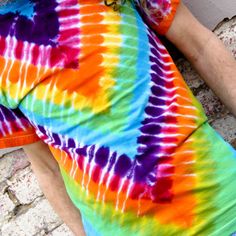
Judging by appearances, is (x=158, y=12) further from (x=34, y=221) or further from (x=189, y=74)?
(x=34, y=221)

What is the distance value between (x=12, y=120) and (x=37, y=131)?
7 cm

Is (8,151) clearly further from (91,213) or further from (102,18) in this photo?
(102,18)

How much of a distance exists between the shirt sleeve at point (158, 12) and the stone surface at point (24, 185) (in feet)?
2.09

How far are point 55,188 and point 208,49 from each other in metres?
0.55

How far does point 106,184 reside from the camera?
1.26m

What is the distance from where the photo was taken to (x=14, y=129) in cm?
138

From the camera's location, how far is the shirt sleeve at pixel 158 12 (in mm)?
1354

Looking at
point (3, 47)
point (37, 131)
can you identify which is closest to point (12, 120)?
point (37, 131)

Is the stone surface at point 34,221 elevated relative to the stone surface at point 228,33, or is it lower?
lower

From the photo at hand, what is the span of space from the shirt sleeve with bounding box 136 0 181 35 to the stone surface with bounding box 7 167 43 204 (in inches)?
25.1

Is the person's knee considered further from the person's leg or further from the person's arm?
the person's arm

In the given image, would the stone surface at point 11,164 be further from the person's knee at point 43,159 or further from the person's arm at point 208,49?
the person's arm at point 208,49

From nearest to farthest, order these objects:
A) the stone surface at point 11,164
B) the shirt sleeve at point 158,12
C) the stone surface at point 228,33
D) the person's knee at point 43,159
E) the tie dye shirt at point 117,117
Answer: the tie dye shirt at point 117,117 < the shirt sleeve at point 158,12 < the person's knee at point 43,159 < the stone surface at point 228,33 < the stone surface at point 11,164

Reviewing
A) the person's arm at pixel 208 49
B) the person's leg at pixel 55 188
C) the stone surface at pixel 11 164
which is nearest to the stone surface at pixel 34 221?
the stone surface at pixel 11 164
